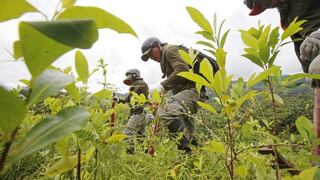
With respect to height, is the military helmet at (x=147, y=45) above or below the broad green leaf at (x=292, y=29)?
above

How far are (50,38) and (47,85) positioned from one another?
73mm

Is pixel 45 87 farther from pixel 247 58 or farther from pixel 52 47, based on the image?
pixel 247 58

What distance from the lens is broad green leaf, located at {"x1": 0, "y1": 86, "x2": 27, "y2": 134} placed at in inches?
7.3

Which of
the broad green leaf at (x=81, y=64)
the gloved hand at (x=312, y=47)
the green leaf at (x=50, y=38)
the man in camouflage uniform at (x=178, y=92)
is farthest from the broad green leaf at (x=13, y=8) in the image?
the man in camouflage uniform at (x=178, y=92)

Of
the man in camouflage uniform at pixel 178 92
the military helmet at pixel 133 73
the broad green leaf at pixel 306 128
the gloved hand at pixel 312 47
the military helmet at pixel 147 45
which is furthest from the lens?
the military helmet at pixel 133 73

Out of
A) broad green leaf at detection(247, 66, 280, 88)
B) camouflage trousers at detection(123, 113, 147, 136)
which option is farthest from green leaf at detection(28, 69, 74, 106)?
camouflage trousers at detection(123, 113, 147, 136)

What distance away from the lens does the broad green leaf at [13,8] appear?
19 cm

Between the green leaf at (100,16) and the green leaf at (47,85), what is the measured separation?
57mm

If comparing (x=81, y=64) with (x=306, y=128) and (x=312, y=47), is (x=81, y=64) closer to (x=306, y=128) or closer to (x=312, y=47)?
(x=306, y=128)

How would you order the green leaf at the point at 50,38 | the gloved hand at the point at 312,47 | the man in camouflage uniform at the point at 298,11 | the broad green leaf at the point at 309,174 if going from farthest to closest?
1. the man in camouflage uniform at the point at 298,11
2. the gloved hand at the point at 312,47
3. the broad green leaf at the point at 309,174
4. the green leaf at the point at 50,38

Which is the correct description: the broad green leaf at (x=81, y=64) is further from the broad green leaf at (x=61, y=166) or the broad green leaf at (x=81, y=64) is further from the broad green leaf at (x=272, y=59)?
the broad green leaf at (x=272, y=59)

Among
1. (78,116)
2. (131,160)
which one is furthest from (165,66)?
(78,116)

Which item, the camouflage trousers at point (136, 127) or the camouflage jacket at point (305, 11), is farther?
the camouflage jacket at point (305, 11)

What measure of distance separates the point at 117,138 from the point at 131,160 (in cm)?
36
